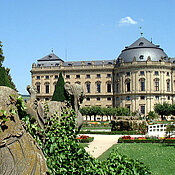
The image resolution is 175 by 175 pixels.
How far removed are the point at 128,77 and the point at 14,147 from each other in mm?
46765

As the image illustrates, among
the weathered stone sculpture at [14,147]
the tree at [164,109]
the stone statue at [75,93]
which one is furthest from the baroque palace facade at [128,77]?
the weathered stone sculpture at [14,147]

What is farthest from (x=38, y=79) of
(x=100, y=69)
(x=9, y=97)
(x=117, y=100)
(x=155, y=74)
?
(x=9, y=97)

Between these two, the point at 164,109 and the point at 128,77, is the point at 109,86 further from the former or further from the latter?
the point at 164,109

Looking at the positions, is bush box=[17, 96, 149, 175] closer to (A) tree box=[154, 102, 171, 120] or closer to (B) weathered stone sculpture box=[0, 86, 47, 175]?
(B) weathered stone sculpture box=[0, 86, 47, 175]

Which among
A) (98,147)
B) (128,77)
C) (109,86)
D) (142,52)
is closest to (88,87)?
(109,86)

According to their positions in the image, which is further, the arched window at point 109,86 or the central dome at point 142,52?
the arched window at point 109,86

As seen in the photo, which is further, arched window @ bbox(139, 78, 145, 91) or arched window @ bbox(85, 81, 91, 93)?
arched window @ bbox(85, 81, 91, 93)

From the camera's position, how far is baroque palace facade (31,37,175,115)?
4669 cm

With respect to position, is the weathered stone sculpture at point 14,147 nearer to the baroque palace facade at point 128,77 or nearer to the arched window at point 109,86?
the baroque palace facade at point 128,77

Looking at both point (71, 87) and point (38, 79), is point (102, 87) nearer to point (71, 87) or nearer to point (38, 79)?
point (38, 79)

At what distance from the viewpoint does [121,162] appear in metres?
3.77

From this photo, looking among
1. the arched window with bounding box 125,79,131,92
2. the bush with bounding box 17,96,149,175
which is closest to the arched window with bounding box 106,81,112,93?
the arched window with bounding box 125,79,131,92

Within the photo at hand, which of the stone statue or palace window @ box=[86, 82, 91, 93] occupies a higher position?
palace window @ box=[86, 82, 91, 93]

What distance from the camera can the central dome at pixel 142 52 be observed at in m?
46.9
